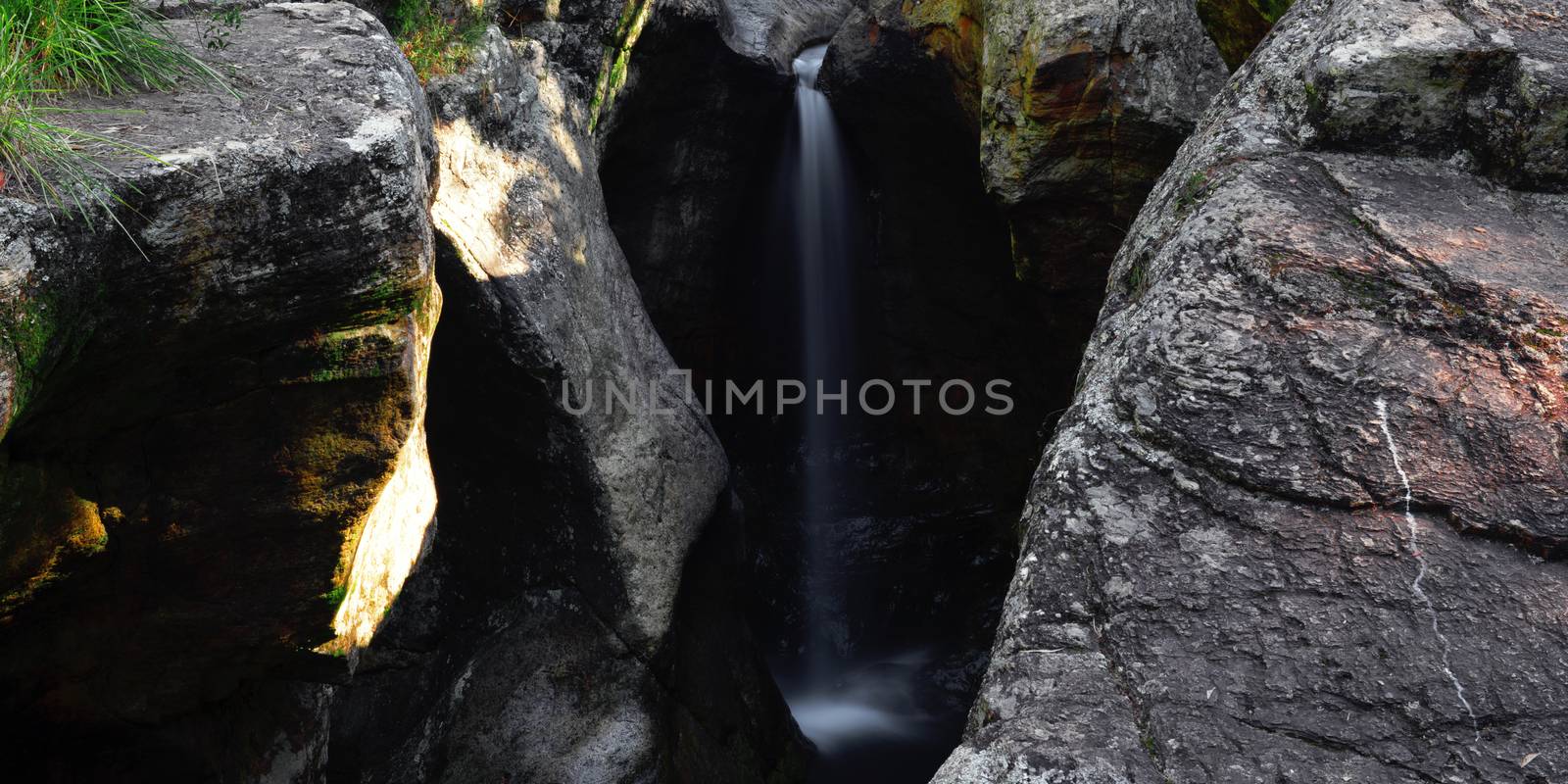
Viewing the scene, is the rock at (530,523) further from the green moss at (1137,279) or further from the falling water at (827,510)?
the green moss at (1137,279)

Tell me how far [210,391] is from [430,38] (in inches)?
103

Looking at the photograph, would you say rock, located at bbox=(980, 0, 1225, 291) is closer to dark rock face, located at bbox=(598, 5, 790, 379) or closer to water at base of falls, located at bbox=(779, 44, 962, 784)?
dark rock face, located at bbox=(598, 5, 790, 379)

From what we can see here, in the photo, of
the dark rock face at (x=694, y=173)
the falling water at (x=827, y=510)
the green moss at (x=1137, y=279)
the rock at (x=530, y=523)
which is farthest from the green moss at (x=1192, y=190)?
the falling water at (x=827, y=510)

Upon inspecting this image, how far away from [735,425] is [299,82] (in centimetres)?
591

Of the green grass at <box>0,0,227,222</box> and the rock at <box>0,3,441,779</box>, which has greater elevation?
the green grass at <box>0,0,227,222</box>

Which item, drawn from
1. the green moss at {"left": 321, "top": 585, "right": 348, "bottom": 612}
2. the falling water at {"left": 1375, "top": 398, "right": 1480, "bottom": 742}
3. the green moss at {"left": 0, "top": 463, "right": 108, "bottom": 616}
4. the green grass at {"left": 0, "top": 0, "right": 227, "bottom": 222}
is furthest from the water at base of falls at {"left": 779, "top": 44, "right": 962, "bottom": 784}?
the green grass at {"left": 0, "top": 0, "right": 227, "bottom": 222}

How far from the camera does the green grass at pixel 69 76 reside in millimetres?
2719

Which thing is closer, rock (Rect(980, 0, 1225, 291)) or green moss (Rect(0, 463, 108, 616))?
green moss (Rect(0, 463, 108, 616))

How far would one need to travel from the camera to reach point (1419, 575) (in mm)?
2395

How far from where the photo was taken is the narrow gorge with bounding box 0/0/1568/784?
242 cm

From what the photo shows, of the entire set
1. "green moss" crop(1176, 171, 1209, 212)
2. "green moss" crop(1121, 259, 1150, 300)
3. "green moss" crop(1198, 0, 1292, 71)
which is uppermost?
"green moss" crop(1198, 0, 1292, 71)

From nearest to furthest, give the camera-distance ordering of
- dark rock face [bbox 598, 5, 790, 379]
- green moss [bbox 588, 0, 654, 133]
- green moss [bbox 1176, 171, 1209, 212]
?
green moss [bbox 1176, 171, 1209, 212]
green moss [bbox 588, 0, 654, 133]
dark rock face [bbox 598, 5, 790, 379]

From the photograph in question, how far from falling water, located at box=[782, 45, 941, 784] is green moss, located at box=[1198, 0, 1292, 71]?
12.5 ft

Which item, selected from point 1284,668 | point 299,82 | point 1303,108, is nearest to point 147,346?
point 299,82
